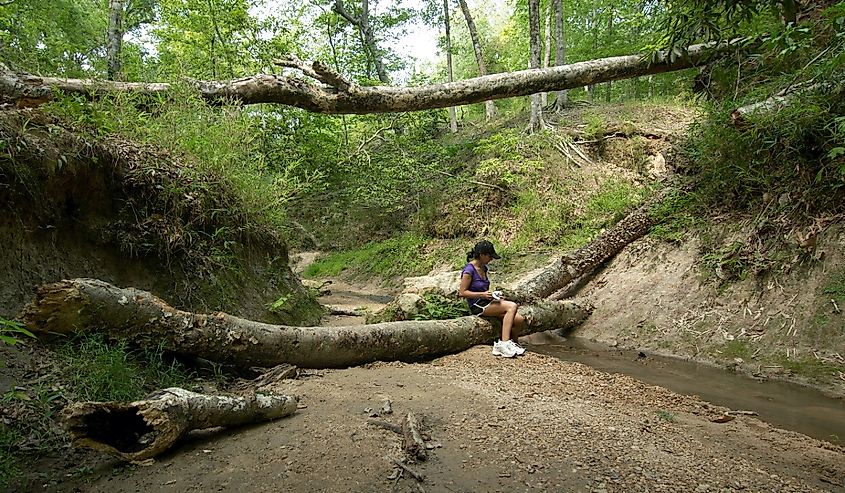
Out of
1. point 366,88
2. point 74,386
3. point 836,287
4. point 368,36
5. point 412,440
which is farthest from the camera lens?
point 368,36

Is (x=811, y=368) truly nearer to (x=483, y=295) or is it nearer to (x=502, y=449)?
(x=483, y=295)

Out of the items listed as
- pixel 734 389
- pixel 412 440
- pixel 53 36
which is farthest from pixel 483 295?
pixel 53 36

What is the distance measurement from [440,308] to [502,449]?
3.87 meters

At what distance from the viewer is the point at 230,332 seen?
3934mm

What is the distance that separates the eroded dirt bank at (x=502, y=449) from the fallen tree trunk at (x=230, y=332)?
1.43 ft

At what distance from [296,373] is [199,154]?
293cm

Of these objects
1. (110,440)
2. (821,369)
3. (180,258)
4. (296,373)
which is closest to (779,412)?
(821,369)

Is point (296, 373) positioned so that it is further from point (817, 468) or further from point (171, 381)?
point (817, 468)

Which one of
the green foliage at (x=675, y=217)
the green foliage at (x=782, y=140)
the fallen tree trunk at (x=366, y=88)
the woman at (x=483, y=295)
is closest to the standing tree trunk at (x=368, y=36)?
the fallen tree trunk at (x=366, y=88)

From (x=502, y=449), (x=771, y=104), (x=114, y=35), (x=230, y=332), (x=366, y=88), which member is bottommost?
(x=502, y=449)

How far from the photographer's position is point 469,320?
6371mm

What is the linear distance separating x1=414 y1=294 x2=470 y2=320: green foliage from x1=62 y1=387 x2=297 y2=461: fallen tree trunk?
12.6 feet

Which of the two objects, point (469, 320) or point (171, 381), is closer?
point (171, 381)

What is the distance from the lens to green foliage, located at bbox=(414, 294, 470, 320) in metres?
6.57
